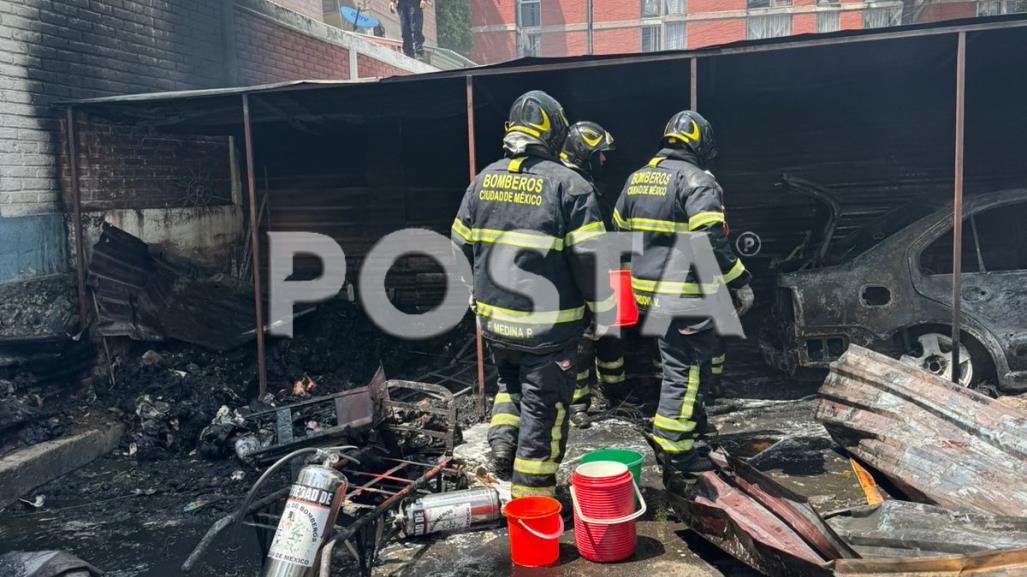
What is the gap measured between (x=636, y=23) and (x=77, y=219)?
96.6ft

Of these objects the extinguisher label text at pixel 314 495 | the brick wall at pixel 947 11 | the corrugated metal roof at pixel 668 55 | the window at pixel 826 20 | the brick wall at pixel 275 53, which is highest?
the window at pixel 826 20

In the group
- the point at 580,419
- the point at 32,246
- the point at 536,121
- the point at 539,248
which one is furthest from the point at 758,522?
the point at 32,246

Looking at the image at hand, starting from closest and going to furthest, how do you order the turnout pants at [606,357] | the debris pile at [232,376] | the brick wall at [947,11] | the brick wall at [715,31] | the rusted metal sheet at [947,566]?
the rusted metal sheet at [947,566] < the turnout pants at [606,357] < the debris pile at [232,376] < the brick wall at [947,11] < the brick wall at [715,31]

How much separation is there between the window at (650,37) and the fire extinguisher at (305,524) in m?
31.9

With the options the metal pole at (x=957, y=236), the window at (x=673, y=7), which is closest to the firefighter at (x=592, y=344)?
the metal pole at (x=957, y=236)

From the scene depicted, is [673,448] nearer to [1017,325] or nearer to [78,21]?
[1017,325]

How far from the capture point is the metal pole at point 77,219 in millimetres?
6695

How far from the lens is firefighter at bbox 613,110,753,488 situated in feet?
14.8

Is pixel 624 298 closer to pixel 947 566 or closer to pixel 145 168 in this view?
pixel 947 566

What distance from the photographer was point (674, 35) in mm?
32125

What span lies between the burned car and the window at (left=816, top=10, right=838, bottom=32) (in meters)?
26.4

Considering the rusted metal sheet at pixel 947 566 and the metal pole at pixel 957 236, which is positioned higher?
the metal pole at pixel 957 236

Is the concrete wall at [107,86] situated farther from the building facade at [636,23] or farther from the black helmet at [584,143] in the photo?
the building facade at [636,23]

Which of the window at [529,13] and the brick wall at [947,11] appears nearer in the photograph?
the brick wall at [947,11]
